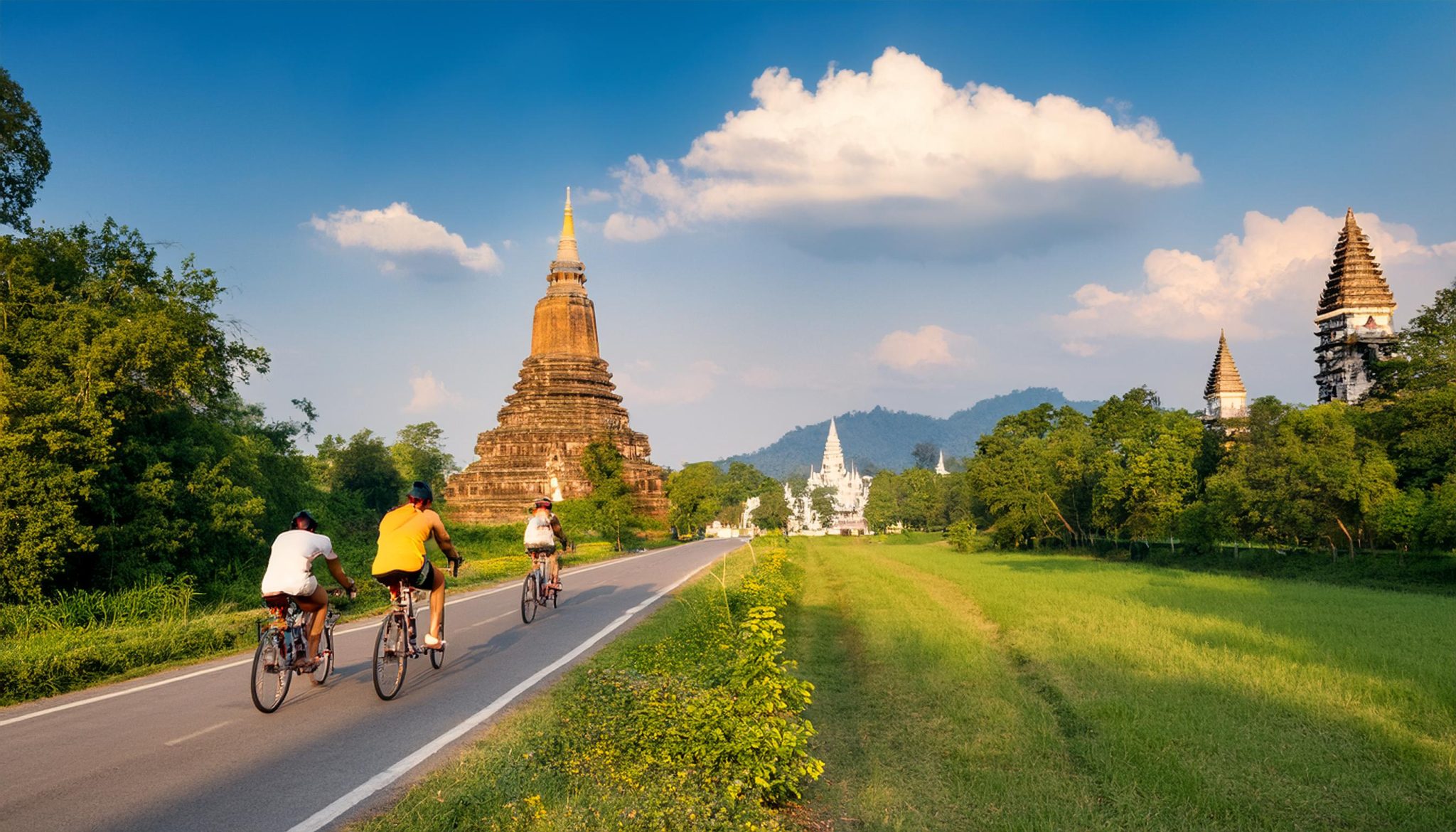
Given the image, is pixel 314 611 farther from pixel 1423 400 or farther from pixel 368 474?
pixel 368 474

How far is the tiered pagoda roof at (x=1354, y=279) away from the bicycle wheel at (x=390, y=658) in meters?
73.0

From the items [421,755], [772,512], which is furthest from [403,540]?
[772,512]

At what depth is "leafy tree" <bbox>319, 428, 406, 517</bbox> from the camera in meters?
56.1

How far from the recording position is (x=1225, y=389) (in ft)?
266

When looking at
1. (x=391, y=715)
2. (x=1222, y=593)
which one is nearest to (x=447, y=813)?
(x=391, y=715)

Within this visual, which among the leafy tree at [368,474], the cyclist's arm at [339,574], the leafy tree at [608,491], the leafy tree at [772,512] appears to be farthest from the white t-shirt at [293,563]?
the leafy tree at [772,512]

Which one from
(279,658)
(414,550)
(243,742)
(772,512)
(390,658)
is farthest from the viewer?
(772,512)

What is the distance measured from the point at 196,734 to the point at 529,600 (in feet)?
24.1

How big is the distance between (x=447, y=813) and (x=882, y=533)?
9368 centimetres

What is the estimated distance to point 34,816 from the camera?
527 cm

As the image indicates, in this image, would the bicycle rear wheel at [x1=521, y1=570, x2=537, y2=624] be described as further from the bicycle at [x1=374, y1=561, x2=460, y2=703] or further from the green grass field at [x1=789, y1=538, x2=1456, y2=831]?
the bicycle at [x1=374, y1=561, x2=460, y2=703]

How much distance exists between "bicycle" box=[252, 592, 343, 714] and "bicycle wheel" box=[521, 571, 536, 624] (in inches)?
218

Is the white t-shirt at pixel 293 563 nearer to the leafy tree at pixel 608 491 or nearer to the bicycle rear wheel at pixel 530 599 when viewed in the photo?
the bicycle rear wheel at pixel 530 599

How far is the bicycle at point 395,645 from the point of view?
854 centimetres
